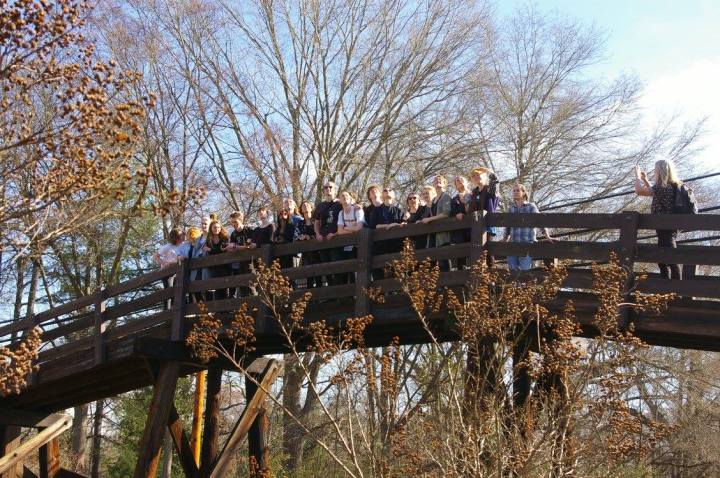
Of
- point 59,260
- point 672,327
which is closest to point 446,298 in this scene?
point 672,327

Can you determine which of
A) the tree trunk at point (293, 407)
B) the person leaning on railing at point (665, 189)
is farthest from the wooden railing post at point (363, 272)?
the tree trunk at point (293, 407)

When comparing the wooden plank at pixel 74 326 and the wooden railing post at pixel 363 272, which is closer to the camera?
the wooden railing post at pixel 363 272

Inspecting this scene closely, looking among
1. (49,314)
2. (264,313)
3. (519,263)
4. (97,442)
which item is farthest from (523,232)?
(97,442)

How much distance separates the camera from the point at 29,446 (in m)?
15.7

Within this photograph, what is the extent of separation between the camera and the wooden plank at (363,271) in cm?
1016

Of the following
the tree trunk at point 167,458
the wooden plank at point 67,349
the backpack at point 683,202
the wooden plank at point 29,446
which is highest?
the backpack at point 683,202

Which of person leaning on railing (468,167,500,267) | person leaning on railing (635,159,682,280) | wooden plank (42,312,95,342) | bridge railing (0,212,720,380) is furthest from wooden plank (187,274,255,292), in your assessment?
person leaning on railing (635,159,682,280)

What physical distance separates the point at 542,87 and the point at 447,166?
9.35 feet

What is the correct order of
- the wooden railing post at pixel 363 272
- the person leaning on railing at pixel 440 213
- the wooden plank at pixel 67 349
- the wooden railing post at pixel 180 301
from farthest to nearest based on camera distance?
1. the wooden plank at pixel 67 349
2. the wooden railing post at pixel 180 301
3. the wooden railing post at pixel 363 272
4. the person leaning on railing at pixel 440 213

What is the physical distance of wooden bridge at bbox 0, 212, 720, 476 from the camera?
842cm

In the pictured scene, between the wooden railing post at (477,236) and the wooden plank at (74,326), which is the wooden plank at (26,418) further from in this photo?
the wooden railing post at (477,236)

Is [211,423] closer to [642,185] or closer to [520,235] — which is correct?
[520,235]

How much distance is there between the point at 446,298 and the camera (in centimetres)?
961

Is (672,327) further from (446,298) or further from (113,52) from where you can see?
(113,52)
